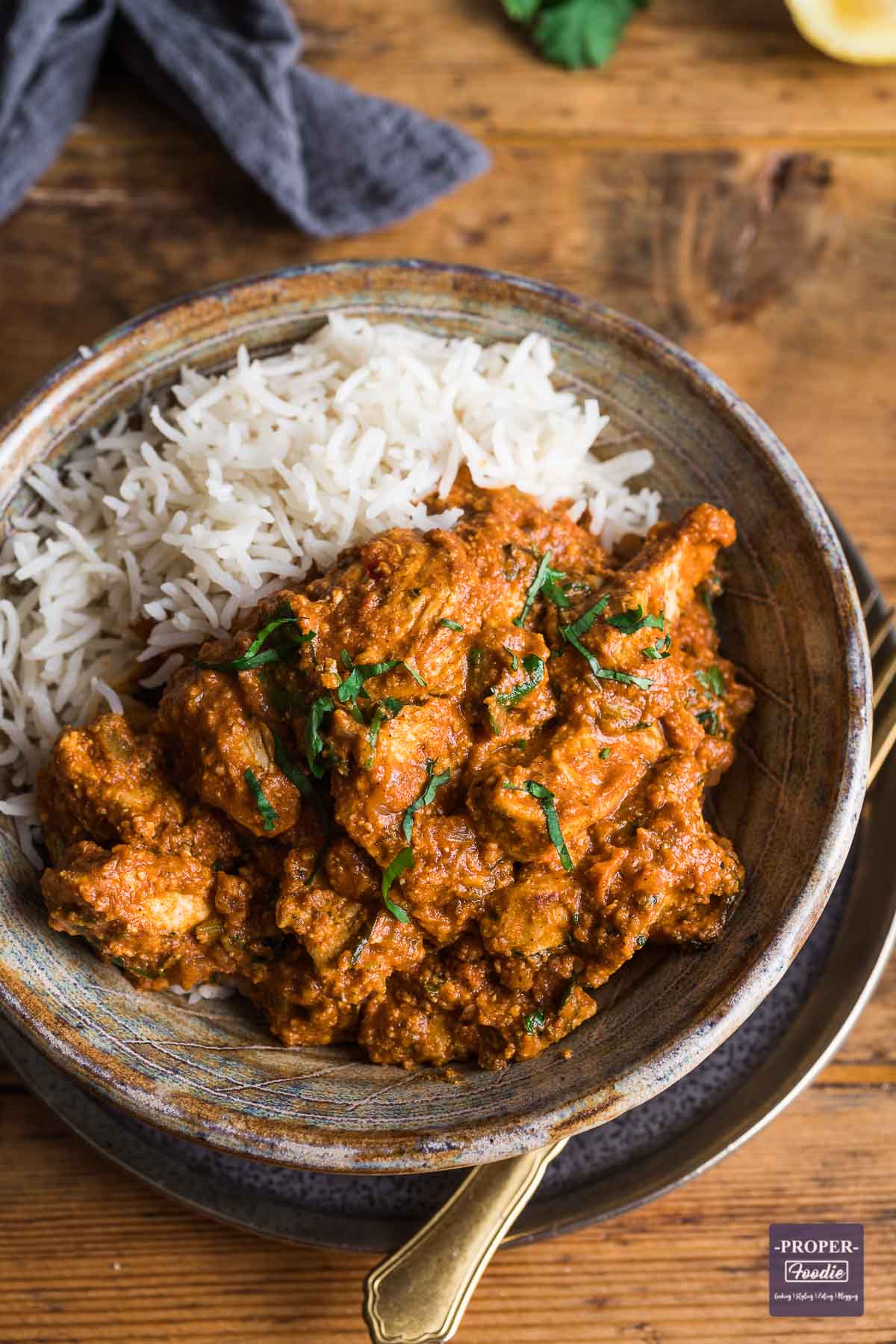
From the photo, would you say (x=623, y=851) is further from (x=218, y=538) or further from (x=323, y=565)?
(x=218, y=538)

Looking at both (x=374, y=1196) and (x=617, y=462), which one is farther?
(x=617, y=462)

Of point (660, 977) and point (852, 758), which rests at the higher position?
point (852, 758)

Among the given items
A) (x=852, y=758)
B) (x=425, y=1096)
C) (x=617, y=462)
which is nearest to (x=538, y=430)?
(x=617, y=462)

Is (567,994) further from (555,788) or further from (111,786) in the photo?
(111,786)

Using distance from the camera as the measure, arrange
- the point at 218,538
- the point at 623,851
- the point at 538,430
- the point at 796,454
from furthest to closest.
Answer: the point at 796,454 < the point at 538,430 < the point at 218,538 < the point at 623,851

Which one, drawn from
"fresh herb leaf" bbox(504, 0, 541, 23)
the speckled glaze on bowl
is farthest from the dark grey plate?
"fresh herb leaf" bbox(504, 0, 541, 23)

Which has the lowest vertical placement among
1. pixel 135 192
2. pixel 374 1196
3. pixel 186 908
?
pixel 374 1196

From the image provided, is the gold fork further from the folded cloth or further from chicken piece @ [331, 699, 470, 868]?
the folded cloth
